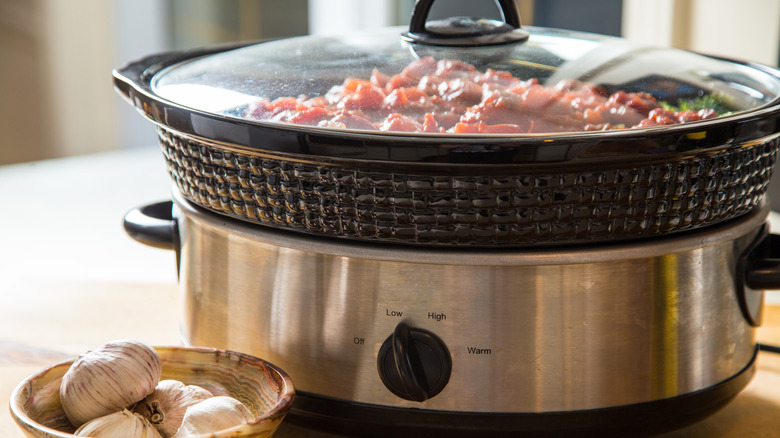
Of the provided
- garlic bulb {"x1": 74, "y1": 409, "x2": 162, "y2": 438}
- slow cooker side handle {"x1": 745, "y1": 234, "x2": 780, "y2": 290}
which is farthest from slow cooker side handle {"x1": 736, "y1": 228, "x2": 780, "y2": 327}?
garlic bulb {"x1": 74, "y1": 409, "x2": 162, "y2": 438}

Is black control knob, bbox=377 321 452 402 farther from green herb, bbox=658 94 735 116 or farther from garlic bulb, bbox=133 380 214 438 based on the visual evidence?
green herb, bbox=658 94 735 116

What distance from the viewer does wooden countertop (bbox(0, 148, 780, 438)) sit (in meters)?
0.90

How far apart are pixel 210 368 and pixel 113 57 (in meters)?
1.90

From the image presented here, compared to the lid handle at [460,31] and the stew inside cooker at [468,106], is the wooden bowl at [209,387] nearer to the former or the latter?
the stew inside cooker at [468,106]

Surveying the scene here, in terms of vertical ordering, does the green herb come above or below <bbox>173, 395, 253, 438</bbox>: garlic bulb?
above

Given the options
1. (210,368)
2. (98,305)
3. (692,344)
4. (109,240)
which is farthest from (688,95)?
(109,240)

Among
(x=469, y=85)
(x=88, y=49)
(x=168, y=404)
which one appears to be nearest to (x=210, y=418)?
(x=168, y=404)

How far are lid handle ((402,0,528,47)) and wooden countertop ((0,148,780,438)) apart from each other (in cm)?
41

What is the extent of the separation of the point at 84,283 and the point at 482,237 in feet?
2.43

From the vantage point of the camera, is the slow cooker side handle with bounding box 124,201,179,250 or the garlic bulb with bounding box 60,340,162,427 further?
the slow cooker side handle with bounding box 124,201,179,250

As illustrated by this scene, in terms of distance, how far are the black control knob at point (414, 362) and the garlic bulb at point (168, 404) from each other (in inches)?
6.0

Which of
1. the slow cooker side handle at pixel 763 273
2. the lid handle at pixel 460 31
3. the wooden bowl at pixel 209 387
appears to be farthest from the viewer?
the lid handle at pixel 460 31

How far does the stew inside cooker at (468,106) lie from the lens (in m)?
0.68

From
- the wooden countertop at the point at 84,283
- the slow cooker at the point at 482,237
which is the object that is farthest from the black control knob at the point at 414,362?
the wooden countertop at the point at 84,283
